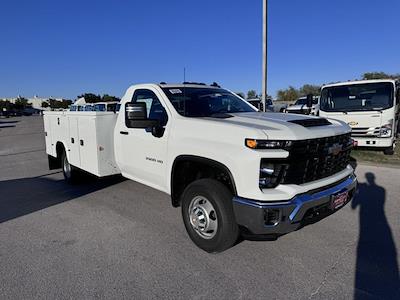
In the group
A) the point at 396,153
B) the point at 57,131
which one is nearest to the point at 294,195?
the point at 57,131

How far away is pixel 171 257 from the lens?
3.50 m

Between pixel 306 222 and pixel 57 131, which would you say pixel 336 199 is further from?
pixel 57 131

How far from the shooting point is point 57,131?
6914 millimetres

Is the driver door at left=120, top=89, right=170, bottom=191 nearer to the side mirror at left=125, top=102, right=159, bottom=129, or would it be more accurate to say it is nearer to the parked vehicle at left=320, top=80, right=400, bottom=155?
the side mirror at left=125, top=102, right=159, bottom=129

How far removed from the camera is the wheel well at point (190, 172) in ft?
11.4

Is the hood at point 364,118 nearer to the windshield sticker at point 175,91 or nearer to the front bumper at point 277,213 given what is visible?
the windshield sticker at point 175,91

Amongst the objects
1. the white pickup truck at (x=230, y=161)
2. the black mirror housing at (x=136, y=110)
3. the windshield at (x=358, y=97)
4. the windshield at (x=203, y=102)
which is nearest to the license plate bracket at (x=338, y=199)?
the white pickup truck at (x=230, y=161)

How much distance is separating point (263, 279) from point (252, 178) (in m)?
0.99

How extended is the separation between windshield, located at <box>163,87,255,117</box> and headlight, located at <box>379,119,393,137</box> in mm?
5884

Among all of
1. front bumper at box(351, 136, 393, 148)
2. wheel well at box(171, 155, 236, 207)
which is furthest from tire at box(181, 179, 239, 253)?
front bumper at box(351, 136, 393, 148)

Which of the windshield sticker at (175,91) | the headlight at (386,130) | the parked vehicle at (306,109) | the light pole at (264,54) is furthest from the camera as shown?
the light pole at (264,54)

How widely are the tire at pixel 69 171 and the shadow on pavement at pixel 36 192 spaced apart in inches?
6.1

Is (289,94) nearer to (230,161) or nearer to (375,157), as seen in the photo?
(375,157)

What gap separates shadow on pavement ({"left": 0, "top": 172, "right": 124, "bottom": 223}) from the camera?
17.6ft
